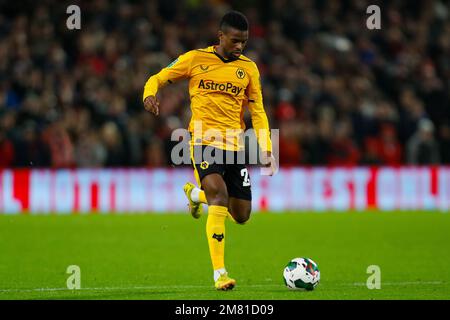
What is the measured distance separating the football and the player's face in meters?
2.02

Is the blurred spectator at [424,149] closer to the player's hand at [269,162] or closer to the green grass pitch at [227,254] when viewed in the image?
the green grass pitch at [227,254]

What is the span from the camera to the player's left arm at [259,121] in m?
9.73

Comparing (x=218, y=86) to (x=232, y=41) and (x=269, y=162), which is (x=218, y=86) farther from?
(x=269, y=162)

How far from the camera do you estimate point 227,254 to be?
12898mm

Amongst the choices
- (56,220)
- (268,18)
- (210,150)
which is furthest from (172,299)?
(268,18)

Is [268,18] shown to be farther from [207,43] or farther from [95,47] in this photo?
[95,47]

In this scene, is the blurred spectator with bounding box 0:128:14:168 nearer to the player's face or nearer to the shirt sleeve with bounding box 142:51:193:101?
the shirt sleeve with bounding box 142:51:193:101

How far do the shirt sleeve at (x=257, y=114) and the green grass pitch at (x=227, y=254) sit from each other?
4.43ft

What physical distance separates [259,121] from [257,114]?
2.9 inches

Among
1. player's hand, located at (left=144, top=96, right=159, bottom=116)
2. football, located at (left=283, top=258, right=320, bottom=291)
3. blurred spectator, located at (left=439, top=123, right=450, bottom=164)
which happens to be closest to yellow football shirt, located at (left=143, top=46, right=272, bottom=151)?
player's hand, located at (left=144, top=96, right=159, bottom=116)

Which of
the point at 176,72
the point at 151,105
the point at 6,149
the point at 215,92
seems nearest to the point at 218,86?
the point at 215,92

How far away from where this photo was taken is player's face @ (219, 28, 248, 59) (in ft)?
31.0

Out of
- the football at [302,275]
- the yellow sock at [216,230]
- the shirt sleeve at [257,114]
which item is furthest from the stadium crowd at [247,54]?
the football at [302,275]

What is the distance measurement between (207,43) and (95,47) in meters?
2.47
